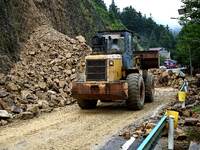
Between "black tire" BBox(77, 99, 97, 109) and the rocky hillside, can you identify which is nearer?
"black tire" BBox(77, 99, 97, 109)

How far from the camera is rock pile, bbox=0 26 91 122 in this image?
1636 cm

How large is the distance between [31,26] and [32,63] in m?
4.34

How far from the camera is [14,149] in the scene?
10.2 metres

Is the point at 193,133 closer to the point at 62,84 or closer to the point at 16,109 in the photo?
the point at 16,109

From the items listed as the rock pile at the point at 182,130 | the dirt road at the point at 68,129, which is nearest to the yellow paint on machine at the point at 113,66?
the dirt road at the point at 68,129

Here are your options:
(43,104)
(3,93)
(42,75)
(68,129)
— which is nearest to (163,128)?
(68,129)

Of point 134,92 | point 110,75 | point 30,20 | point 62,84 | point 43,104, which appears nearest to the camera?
point 110,75

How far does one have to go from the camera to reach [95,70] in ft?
52.4

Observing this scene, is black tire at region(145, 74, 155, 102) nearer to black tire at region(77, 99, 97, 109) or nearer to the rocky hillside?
black tire at region(77, 99, 97, 109)

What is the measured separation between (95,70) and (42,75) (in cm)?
443

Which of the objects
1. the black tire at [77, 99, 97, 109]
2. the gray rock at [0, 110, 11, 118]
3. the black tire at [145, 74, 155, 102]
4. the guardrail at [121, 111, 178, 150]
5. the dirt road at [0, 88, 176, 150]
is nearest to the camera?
the guardrail at [121, 111, 178, 150]

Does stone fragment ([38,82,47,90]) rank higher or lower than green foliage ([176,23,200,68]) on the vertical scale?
lower

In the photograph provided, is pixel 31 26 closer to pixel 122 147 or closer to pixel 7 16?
pixel 7 16

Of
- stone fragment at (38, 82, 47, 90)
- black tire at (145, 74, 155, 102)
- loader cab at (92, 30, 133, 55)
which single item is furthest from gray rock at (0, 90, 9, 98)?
black tire at (145, 74, 155, 102)
